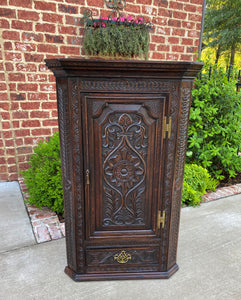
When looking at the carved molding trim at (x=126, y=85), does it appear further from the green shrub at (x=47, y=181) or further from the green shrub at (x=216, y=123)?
the green shrub at (x=216, y=123)

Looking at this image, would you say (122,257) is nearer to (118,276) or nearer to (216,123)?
(118,276)

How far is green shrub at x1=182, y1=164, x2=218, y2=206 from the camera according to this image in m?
3.15

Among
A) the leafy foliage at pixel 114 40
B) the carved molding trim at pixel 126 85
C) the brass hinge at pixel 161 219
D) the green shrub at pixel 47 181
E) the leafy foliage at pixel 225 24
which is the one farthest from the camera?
the leafy foliage at pixel 225 24

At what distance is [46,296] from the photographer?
1730 millimetres

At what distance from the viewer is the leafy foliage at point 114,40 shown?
3348mm

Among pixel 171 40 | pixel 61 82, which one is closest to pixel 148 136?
pixel 61 82

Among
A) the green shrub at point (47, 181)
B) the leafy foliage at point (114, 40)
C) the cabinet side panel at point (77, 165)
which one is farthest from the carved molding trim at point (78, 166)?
the leafy foliage at point (114, 40)

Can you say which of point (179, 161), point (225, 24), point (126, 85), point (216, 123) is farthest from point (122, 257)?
point (225, 24)

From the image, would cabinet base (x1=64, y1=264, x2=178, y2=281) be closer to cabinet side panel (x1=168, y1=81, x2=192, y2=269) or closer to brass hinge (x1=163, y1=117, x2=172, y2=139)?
cabinet side panel (x1=168, y1=81, x2=192, y2=269)

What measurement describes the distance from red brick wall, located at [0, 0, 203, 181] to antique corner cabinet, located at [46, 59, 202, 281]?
7.14 ft

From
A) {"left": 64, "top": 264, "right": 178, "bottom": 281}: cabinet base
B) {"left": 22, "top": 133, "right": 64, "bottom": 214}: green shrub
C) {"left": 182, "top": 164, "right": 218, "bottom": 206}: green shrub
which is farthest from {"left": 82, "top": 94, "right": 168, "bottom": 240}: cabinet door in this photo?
{"left": 182, "top": 164, "right": 218, "bottom": 206}: green shrub

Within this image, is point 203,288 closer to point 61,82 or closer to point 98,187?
point 98,187

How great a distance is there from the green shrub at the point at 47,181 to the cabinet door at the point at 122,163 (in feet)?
3.61

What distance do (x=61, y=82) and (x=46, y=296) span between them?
1.55m
